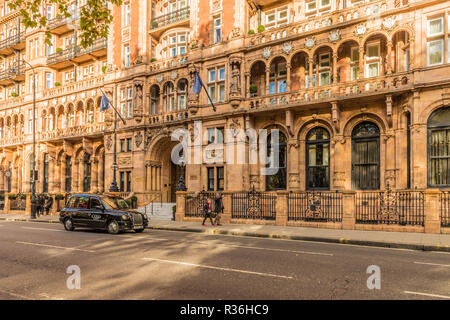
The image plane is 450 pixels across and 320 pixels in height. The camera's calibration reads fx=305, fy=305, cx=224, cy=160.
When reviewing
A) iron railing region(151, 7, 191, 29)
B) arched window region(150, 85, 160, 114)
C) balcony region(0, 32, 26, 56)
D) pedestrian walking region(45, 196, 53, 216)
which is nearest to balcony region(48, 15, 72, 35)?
balcony region(0, 32, 26, 56)

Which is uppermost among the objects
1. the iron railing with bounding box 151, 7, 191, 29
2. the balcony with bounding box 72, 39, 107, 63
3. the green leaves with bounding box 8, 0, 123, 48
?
the iron railing with bounding box 151, 7, 191, 29

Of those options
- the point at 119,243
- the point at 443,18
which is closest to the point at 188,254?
the point at 119,243

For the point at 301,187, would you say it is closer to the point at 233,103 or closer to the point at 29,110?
the point at 233,103

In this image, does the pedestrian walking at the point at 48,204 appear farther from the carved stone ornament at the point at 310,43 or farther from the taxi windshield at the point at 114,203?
the carved stone ornament at the point at 310,43

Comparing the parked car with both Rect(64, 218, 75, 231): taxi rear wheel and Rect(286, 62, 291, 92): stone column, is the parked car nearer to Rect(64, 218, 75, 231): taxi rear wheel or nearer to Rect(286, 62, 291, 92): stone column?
Rect(64, 218, 75, 231): taxi rear wheel

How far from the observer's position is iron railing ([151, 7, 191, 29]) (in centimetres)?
2583

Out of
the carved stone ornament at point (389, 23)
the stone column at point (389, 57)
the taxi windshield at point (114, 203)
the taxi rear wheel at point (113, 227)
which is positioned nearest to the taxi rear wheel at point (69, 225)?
the taxi windshield at point (114, 203)

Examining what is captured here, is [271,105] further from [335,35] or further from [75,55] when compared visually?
[75,55]

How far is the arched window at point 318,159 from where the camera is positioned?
19.8 meters

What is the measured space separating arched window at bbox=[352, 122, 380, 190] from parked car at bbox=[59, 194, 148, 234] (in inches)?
504

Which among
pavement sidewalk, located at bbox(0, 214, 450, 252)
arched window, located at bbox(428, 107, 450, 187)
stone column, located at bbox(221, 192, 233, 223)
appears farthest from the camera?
stone column, located at bbox(221, 192, 233, 223)

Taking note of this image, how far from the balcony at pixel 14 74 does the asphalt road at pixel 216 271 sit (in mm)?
34140

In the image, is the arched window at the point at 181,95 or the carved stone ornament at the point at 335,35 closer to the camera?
the carved stone ornament at the point at 335,35

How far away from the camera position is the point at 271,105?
66.5 feet
